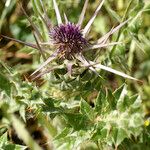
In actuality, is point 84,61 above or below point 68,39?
below

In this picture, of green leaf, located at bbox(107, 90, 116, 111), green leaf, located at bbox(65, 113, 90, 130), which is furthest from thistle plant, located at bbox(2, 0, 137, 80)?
green leaf, located at bbox(65, 113, 90, 130)

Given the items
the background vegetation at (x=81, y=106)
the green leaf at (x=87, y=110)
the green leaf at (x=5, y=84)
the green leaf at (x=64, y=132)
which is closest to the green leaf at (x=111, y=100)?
the background vegetation at (x=81, y=106)

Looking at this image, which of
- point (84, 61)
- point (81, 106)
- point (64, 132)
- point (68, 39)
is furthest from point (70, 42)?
point (64, 132)

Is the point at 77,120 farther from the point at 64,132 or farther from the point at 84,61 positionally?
the point at 84,61

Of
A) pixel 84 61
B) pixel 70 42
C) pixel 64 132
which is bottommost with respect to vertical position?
pixel 64 132

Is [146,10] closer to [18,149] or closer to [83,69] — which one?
[83,69]

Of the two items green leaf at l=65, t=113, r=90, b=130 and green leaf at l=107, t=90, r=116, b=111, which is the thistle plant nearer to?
green leaf at l=107, t=90, r=116, b=111

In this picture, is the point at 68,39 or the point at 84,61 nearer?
the point at 84,61

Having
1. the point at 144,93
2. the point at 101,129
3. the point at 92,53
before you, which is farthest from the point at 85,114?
the point at 144,93
